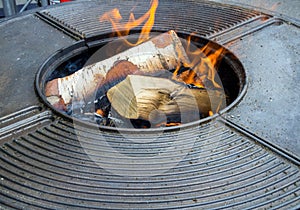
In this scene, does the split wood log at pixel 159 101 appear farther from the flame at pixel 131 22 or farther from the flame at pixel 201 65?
the flame at pixel 131 22

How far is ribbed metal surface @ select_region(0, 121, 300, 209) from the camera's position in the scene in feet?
4.58

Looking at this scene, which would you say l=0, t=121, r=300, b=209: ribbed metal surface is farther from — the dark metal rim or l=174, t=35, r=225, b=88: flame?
l=174, t=35, r=225, b=88: flame

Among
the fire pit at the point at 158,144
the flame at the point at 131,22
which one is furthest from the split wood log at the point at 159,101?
the flame at the point at 131,22

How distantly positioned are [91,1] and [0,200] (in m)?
1.94

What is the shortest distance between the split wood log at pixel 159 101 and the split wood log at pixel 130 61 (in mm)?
152

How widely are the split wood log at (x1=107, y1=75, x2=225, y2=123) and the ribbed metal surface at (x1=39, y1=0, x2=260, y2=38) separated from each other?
546mm

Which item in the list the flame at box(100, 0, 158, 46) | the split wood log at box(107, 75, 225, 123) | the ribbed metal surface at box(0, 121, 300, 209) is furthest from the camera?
the flame at box(100, 0, 158, 46)

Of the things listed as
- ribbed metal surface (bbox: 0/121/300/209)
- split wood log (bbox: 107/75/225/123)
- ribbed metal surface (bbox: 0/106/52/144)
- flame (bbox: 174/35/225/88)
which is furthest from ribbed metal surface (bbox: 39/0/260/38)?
ribbed metal surface (bbox: 0/121/300/209)

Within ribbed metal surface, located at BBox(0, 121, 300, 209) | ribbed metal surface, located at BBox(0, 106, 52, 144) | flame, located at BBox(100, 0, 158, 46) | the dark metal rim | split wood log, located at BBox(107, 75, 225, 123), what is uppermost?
flame, located at BBox(100, 0, 158, 46)

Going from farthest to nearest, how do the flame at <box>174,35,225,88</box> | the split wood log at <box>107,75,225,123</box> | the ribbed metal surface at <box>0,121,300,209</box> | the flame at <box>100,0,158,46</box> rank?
the flame at <box>100,0,158,46</box> < the flame at <box>174,35,225,88</box> < the split wood log at <box>107,75,225,123</box> < the ribbed metal surface at <box>0,121,300,209</box>

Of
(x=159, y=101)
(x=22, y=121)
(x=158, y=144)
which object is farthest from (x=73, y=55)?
(x=158, y=144)

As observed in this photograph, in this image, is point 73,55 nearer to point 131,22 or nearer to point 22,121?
point 131,22

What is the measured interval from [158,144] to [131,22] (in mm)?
1274

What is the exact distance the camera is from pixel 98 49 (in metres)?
2.58
